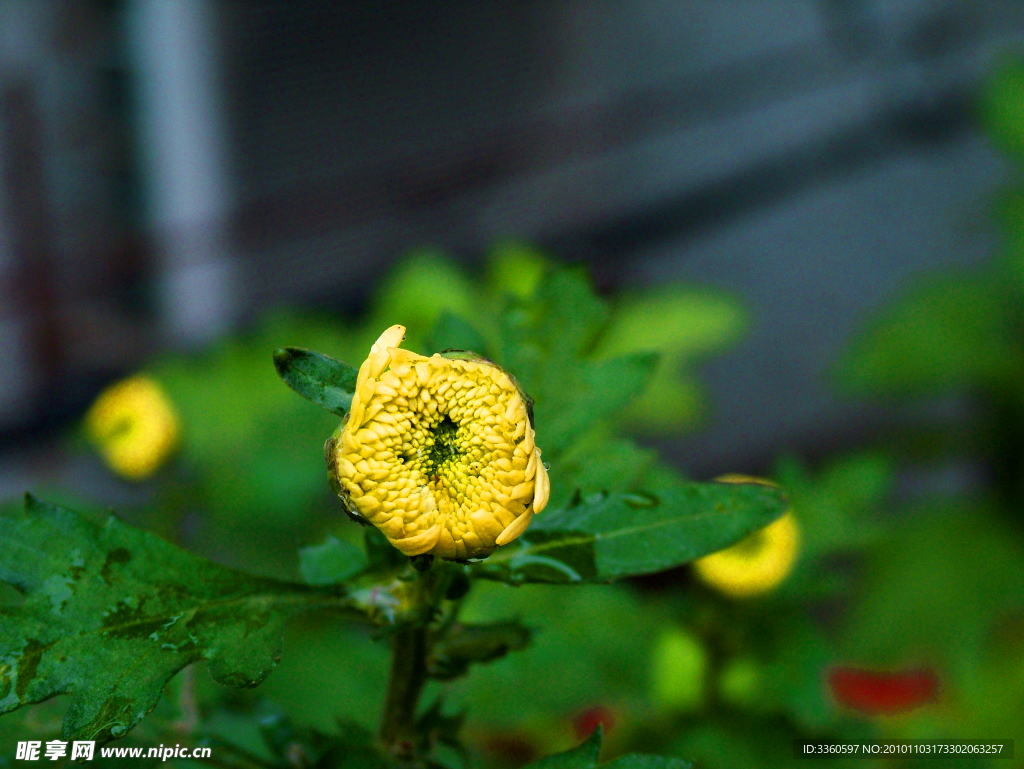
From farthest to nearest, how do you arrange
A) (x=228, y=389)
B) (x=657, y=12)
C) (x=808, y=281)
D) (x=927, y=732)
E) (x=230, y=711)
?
1. (x=808, y=281)
2. (x=657, y=12)
3. (x=228, y=389)
4. (x=927, y=732)
5. (x=230, y=711)

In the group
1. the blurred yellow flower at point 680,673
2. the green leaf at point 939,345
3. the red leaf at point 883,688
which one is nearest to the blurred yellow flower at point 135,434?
the blurred yellow flower at point 680,673

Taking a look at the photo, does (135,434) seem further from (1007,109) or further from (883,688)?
(1007,109)

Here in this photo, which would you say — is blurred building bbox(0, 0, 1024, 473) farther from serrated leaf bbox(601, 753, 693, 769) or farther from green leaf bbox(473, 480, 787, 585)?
serrated leaf bbox(601, 753, 693, 769)

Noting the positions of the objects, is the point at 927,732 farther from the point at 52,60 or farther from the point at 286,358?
the point at 52,60

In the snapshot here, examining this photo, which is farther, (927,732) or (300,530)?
(300,530)

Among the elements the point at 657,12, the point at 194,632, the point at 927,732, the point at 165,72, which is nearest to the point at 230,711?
the point at 194,632

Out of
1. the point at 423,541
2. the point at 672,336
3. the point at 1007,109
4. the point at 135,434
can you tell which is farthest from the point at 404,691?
the point at 1007,109

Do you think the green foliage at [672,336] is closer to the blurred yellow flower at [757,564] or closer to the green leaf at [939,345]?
the green leaf at [939,345]
